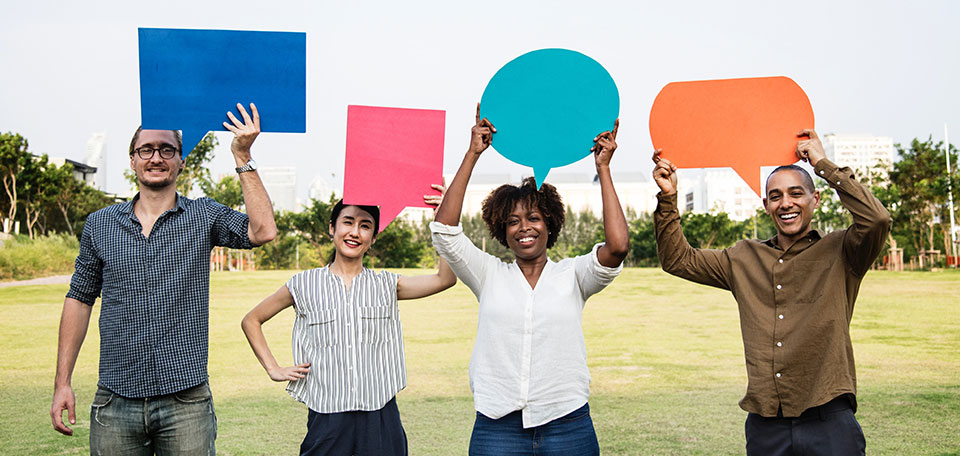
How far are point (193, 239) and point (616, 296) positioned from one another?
58.0 ft

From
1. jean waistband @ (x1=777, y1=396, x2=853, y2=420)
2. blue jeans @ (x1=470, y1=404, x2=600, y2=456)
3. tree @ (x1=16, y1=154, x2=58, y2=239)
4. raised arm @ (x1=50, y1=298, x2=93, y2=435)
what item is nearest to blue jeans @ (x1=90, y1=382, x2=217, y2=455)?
raised arm @ (x1=50, y1=298, x2=93, y2=435)

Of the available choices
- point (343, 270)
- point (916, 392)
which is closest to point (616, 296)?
point (916, 392)

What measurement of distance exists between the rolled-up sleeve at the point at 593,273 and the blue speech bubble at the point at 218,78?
1200 millimetres

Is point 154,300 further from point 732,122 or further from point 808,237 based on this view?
point 808,237

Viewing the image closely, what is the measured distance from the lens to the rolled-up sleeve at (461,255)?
258 centimetres

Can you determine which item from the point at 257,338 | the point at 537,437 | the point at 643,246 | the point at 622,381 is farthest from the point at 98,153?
the point at 537,437

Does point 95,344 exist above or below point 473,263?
below

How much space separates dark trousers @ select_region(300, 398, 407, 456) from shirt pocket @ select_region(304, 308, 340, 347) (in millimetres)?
288

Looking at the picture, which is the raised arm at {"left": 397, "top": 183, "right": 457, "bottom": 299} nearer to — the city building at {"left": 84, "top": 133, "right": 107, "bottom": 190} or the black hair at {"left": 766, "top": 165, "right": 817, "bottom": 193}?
the black hair at {"left": 766, "top": 165, "right": 817, "bottom": 193}

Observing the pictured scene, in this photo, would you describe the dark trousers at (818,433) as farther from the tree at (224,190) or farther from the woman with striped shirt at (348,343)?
the tree at (224,190)

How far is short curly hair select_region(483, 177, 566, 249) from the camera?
2.67 m

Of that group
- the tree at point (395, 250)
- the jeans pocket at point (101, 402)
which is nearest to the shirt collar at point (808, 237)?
the jeans pocket at point (101, 402)

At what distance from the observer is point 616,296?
19.6 metres

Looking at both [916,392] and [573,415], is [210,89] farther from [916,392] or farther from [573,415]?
[916,392]
